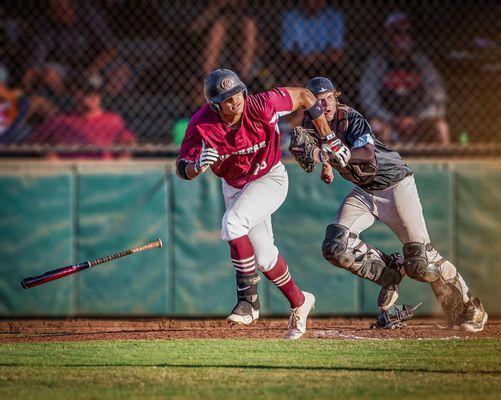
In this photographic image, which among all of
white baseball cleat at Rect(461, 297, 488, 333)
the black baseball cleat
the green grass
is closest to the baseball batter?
the green grass

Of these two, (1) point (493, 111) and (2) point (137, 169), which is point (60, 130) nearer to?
(2) point (137, 169)

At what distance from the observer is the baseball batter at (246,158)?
23.1ft

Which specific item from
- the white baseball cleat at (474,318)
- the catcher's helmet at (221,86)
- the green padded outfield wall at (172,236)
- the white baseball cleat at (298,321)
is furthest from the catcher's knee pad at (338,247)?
the green padded outfield wall at (172,236)

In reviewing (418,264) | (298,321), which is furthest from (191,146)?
(418,264)

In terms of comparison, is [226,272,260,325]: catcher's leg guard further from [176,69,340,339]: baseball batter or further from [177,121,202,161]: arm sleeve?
[177,121,202,161]: arm sleeve

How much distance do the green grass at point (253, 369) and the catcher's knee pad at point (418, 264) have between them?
1.89 feet

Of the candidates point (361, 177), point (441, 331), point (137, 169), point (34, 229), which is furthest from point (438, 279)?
point (34, 229)

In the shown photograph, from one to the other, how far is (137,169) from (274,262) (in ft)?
9.50

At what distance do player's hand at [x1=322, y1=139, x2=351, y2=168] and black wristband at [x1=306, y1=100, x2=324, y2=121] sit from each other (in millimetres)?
241

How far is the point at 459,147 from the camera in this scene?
32.6ft

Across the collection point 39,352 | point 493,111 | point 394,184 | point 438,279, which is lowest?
point 39,352

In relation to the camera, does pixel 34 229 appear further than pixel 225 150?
Yes

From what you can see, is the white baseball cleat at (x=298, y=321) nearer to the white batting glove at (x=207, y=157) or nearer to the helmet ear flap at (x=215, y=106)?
the white batting glove at (x=207, y=157)

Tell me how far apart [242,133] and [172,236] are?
284 centimetres
